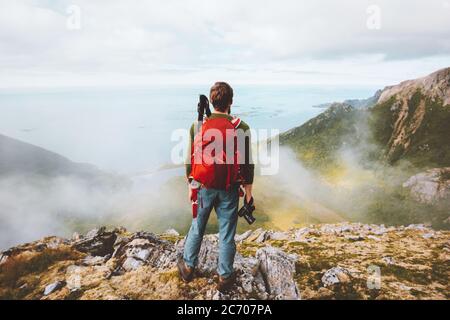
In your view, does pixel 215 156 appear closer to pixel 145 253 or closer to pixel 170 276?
pixel 170 276

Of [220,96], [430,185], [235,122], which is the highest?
[220,96]

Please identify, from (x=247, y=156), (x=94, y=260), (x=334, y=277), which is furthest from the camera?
(x=94, y=260)

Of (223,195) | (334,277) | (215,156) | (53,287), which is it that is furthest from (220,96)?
(53,287)

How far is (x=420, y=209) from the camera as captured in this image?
6816 inches

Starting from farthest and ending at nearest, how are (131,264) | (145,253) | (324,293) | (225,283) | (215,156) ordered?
(145,253) → (131,264) → (324,293) → (225,283) → (215,156)

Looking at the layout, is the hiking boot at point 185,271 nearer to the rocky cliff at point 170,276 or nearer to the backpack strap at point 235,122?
the rocky cliff at point 170,276

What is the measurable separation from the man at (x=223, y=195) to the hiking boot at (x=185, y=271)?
0.16m

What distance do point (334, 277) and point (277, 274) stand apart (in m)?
2.68

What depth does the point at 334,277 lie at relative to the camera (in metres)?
13.5

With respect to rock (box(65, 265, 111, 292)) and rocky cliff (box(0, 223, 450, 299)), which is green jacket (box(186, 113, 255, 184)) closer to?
rocky cliff (box(0, 223, 450, 299))

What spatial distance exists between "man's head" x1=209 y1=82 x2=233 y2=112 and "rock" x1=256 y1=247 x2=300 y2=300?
6.86m
